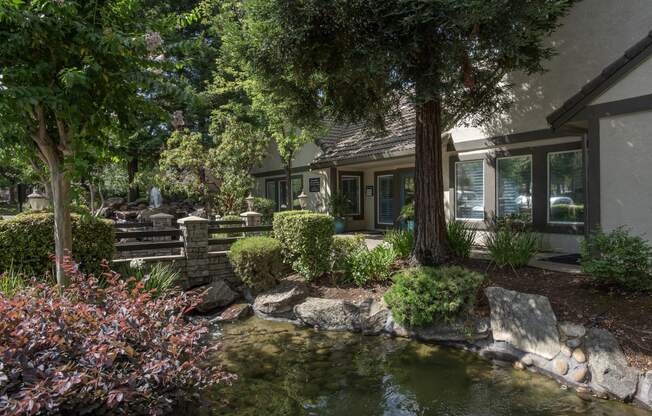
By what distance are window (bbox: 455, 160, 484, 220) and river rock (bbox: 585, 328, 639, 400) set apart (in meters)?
6.58

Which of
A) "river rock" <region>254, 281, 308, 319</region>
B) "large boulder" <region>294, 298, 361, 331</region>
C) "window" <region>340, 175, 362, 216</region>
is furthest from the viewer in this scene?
"window" <region>340, 175, 362, 216</region>

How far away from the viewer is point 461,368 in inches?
211

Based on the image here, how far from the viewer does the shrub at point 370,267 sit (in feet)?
26.2

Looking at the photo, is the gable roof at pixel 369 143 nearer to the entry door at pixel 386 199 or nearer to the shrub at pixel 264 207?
the entry door at pixel 386 199

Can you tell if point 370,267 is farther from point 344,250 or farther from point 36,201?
point 36,201

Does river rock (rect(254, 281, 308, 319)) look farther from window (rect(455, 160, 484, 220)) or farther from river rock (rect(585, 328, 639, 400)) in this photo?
window (rect(455, 160, 484, 220))

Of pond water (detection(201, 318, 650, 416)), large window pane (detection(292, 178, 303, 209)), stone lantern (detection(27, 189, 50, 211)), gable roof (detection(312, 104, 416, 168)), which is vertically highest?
gable roof (detection(312, 104, 416, 168))

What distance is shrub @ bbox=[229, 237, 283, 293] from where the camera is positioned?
823cm

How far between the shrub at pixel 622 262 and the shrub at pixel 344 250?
4.03 metres

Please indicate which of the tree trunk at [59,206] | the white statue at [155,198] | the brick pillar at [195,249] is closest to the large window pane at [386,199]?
the brick pillar at [195,249]

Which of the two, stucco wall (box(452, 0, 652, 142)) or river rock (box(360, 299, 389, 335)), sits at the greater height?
stucco wall (box(452, 0, 652, 142))

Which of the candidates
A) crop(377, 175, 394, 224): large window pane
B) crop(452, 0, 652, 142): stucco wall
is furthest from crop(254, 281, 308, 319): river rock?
crop(377, 175, 394, 224): large window pane

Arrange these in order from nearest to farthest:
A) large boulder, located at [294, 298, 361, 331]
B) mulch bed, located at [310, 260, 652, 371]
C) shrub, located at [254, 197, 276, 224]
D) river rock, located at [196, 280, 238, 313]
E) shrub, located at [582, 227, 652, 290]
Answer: mulch bed, located at [310, 260, 652, 371], shrub, located at [582, 227, 652, 290], large boulder, located at [294, 298, 361, 331], river rock, located at [196, 280, 238, 313], shrub, located at [254, 197, 276, 224]

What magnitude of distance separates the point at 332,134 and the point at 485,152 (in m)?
7.30
